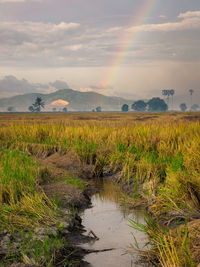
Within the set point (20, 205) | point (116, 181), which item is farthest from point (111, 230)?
point (116, 181)

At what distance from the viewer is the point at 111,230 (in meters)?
6.29

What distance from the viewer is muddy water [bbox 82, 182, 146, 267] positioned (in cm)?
504

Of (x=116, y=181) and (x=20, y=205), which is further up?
(x=20, y=205)

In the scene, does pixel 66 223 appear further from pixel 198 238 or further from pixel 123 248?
pixel 198 238

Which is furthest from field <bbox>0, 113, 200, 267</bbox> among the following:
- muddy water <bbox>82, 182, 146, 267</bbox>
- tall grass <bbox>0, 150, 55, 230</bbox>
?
muddy water <bbox>82, 182, 146, 267</bbox>

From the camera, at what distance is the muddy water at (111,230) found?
504 cm

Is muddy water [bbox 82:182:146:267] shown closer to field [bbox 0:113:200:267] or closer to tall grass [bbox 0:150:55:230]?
field [bbox 0:113:200:267]

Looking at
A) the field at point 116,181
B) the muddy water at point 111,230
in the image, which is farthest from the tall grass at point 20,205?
the muddy water at point 111,230

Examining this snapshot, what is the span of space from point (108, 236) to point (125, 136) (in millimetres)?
7690

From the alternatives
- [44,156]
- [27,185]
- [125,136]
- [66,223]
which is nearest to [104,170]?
[125,136]

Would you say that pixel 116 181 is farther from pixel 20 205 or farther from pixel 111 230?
pixel 20 205

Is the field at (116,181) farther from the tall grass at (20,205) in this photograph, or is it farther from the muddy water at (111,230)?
the muddy water at (111,230)

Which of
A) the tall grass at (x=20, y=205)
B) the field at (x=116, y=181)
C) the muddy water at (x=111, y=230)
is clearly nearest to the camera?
the field at (x=116, y=181)

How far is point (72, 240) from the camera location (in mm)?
5594
